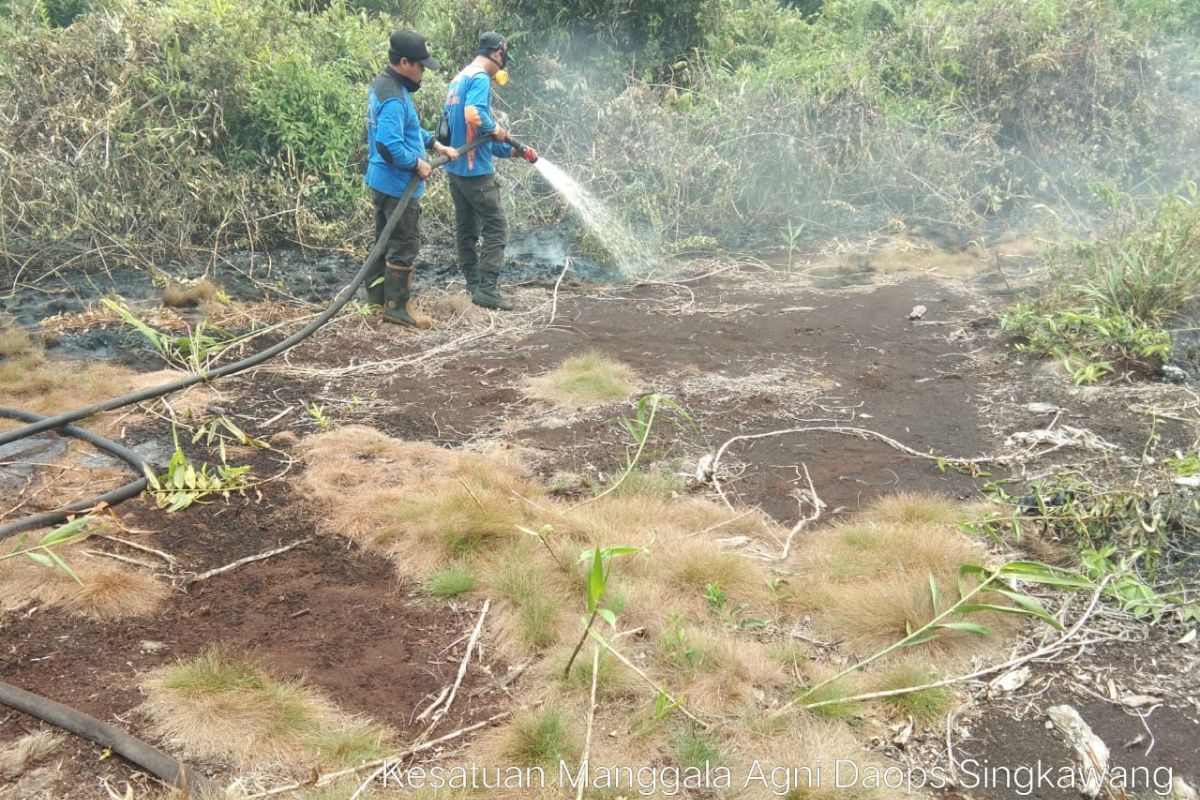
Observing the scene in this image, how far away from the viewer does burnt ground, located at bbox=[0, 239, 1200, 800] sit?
2.85 m

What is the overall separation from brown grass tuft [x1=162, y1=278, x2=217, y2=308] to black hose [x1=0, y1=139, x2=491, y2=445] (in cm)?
166

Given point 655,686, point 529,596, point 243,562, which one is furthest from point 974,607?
point 243,562

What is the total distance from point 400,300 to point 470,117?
1291 mm

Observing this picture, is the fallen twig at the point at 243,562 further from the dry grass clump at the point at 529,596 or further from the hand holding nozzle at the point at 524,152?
the hand holding nozzle at the point at 524,152

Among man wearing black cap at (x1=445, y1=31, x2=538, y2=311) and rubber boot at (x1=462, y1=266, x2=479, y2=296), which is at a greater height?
man wearing black cap at (x1=445, y1=31, x2=538, y2=311)

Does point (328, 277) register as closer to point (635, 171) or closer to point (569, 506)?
point (635, 171)

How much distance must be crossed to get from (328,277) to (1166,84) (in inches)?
337

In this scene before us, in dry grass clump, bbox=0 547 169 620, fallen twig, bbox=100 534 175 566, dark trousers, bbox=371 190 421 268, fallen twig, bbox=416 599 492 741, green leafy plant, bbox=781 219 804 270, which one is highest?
dark trousers, bbox=371 190 421 268

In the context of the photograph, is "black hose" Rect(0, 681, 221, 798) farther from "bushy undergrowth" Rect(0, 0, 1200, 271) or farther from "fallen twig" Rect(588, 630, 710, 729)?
"bushy undergrowth" Rect(0, 0, 1200, 271)

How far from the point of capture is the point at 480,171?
21.9 ft

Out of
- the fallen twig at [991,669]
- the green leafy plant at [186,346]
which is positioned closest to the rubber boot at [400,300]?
the green leafy plant at [186,346]

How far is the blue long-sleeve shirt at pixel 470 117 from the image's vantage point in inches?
252

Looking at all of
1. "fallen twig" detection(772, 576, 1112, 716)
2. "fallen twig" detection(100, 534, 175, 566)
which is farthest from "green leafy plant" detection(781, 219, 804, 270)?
"fallen twig" detection(100, 534, 175, 566)

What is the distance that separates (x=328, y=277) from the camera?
303 inches
